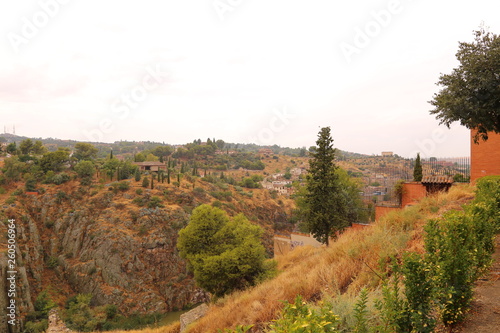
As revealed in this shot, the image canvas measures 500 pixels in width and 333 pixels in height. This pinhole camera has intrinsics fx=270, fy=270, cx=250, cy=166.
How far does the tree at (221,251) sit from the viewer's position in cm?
1777

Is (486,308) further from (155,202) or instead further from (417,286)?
(155,202)

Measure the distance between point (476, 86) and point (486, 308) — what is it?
9.28m

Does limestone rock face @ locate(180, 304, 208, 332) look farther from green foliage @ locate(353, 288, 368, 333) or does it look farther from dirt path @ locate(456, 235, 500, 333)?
dirt path @ locate(456, 235, 500, 333)

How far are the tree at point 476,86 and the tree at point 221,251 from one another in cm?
1352

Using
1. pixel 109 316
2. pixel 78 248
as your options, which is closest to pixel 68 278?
pixel 78 248

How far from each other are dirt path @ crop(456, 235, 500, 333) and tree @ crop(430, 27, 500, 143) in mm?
7772

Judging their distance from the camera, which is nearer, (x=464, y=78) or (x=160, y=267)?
(x=464, y=78)

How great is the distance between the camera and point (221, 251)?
65.6 feet

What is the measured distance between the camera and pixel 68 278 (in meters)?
35.7

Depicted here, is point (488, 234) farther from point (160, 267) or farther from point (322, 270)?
point (160, 267)

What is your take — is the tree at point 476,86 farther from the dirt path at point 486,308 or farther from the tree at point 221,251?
the tree at point 221,251

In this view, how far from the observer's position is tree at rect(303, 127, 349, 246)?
15594 mm

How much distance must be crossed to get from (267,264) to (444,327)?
16071 millimetres

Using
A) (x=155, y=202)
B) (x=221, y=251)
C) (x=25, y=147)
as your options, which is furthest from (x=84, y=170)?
(x=221, y=251)
